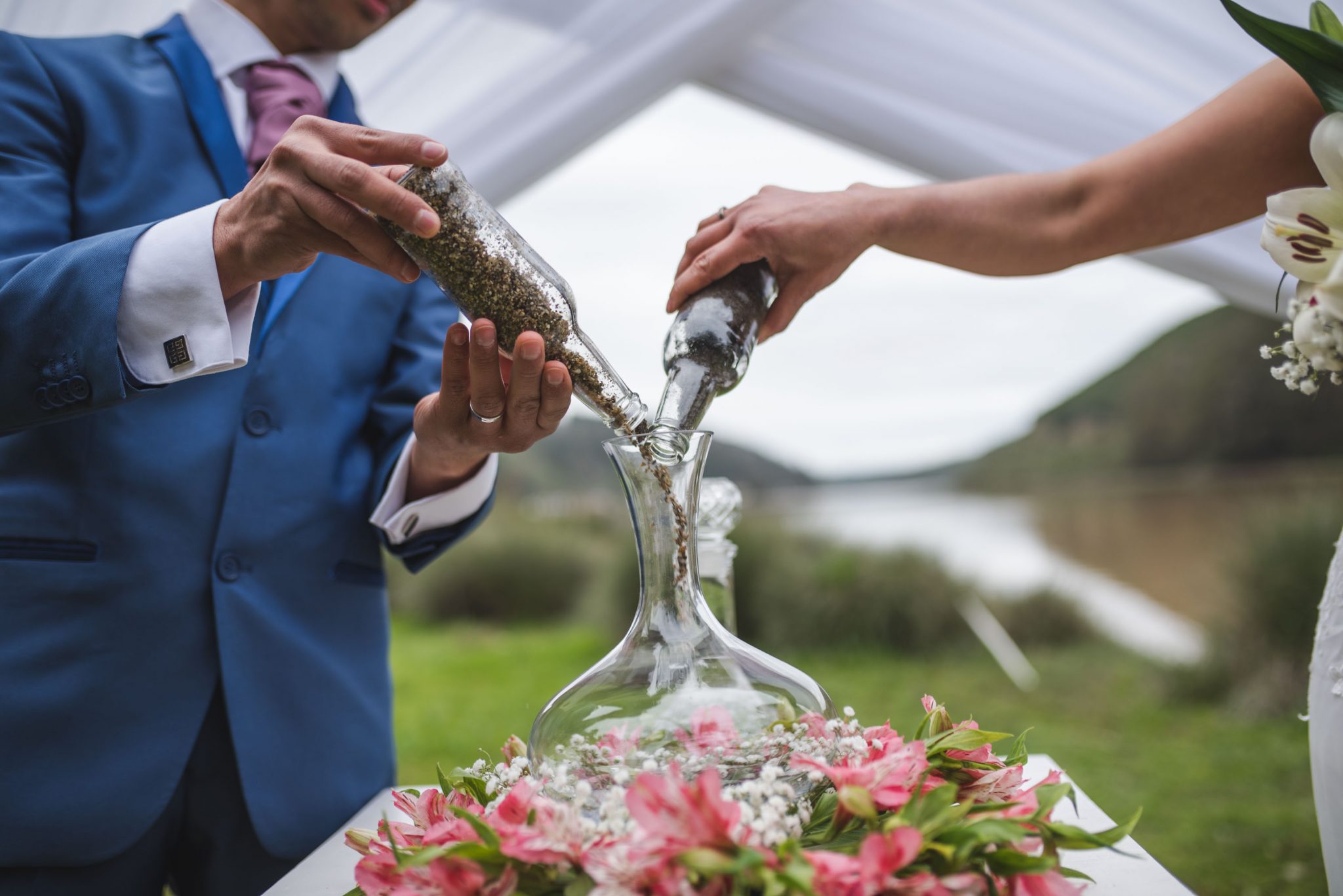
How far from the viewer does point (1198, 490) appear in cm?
775

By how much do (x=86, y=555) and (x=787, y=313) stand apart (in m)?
0.75

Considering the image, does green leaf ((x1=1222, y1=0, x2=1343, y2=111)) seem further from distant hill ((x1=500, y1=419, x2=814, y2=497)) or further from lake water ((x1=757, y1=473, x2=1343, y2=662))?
lake water ((x1=757, y1=473, x2=1343, y2=662))

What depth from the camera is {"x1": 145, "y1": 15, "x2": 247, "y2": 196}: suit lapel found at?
3.30 feet

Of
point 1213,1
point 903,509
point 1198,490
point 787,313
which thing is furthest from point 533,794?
point 1198,490

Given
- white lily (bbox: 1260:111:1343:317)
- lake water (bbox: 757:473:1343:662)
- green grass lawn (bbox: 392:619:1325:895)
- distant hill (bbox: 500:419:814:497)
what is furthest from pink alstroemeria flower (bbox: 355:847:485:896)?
lake water (bbox: 757:473:1343:662)

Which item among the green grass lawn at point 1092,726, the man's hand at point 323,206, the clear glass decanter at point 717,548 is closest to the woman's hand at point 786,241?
the clear glass decanter at point 717,548

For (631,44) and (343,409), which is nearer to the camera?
(343,409)

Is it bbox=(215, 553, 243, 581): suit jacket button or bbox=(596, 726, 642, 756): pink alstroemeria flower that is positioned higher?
bbox=(596, 726, 642, 756): pink alstroemeria flower

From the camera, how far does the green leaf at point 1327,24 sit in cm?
66

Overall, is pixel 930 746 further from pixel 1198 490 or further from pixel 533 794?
pixel 1198 490

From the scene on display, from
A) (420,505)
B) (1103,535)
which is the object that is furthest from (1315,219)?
(1103,535)

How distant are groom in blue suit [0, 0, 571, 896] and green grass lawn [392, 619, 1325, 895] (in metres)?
1.04

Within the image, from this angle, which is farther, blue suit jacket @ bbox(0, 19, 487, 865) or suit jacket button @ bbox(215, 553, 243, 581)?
suit jacket button @ bbox(215, 553, 243, 581)

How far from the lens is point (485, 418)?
2.57ft
